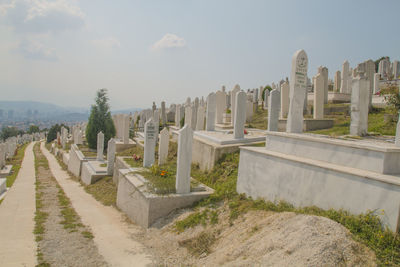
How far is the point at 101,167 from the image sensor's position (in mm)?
18047

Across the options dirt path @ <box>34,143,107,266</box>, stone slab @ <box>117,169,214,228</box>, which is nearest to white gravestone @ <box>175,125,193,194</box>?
stone slab @ <box>117,169,214,228</box>

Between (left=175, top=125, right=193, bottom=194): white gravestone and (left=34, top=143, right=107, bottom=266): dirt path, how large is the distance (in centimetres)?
276

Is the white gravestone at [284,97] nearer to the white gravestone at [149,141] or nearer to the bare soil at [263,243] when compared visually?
the white gravestone at [149,141]

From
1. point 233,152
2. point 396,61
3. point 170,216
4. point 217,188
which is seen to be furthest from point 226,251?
point 396,61

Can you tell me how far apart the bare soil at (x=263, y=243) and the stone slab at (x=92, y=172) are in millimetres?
9996

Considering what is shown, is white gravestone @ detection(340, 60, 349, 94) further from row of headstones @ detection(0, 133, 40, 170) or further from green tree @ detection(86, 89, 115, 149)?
row of headstones @ detection(0, 133, 40, 170)

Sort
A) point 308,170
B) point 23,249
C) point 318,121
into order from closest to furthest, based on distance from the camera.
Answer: point 308,170, point 23,249, point 318,121

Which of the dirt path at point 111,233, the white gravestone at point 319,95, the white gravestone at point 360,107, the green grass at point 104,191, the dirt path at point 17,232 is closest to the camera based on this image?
the dirt path at point 17,232

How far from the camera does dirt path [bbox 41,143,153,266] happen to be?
623 centimetres

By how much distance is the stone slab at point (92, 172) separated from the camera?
16.4 meters

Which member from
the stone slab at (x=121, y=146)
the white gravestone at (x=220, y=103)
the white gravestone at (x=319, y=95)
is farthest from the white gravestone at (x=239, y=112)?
the stone slab at (x=121, y=146)

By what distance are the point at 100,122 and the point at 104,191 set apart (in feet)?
55.0

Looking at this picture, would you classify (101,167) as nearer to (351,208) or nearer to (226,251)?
(226,251)

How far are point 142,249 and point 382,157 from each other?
5407 mm
